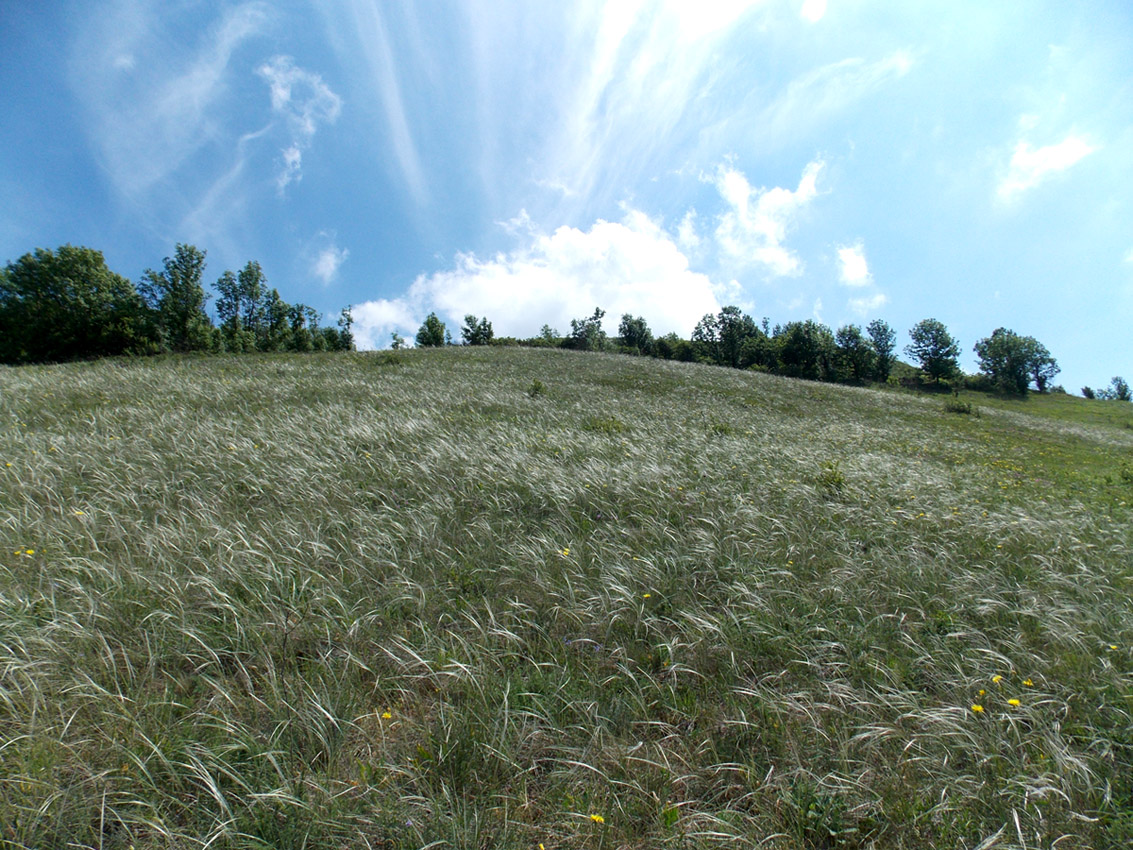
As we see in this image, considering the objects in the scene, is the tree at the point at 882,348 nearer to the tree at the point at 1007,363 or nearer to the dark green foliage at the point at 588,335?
the tree at the point at 1007,363

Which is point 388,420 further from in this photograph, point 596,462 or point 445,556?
point 445,556

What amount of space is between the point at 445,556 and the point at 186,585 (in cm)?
189

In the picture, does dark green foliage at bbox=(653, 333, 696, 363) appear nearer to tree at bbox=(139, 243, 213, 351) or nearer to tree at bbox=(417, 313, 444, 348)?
tree at bbox=(417, 313, 444, 348)

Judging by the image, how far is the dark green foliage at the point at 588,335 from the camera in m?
87.7

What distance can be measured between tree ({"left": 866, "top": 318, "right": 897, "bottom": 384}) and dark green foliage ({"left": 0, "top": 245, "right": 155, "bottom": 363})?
101466mm

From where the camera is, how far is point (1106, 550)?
5.38 m

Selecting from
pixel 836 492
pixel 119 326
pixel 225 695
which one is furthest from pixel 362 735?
pixel 119 326

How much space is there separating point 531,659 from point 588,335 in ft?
293

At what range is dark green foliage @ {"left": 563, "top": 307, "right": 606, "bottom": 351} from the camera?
87688 mm

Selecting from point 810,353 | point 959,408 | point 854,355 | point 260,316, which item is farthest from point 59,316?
point 854,355

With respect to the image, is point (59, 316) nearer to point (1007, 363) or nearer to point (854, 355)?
point (854, 355)

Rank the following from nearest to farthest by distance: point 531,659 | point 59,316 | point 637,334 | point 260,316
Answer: point 531,659, point 59,316, point 260,316, point 637,334

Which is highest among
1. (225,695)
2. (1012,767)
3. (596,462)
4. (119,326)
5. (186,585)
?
(119,326)

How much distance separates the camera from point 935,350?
75750 mm
